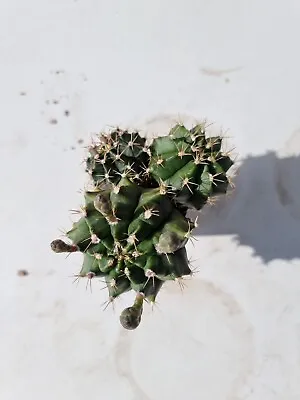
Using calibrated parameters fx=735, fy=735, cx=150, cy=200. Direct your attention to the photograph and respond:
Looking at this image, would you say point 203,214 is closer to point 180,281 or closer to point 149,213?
point 180,281

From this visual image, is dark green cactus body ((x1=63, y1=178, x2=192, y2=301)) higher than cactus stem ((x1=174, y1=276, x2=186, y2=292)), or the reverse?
dark green cactus body ((x1=63, y1=178, x2=192, y2=301))

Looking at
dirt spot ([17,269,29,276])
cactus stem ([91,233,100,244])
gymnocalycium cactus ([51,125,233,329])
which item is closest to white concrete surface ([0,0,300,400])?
dirt spot ([17,269,29,276])

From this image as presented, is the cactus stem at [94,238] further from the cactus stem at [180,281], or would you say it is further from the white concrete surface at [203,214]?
the white concrete surface at [203,214]

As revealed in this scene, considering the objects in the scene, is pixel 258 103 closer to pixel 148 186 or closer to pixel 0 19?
pixel 148 186

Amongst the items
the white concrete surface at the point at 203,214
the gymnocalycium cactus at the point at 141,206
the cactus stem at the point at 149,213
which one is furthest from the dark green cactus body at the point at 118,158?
the white concrete surface at the point at 203,214

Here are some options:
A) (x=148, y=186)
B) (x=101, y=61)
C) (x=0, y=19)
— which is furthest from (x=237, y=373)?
(x=0, y=19)

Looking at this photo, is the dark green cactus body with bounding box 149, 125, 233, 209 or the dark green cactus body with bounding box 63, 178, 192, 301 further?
the dark green cactus body with bounding box 149, 125, 233, 209

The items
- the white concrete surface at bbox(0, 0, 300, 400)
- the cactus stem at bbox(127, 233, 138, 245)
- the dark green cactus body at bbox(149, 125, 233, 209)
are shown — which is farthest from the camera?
the white concrete surface at bbox(0, 0, 300, 400)

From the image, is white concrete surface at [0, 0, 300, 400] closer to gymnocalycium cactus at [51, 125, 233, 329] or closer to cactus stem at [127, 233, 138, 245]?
gymnocalycium cactus at [51, 125, 233, 329]
